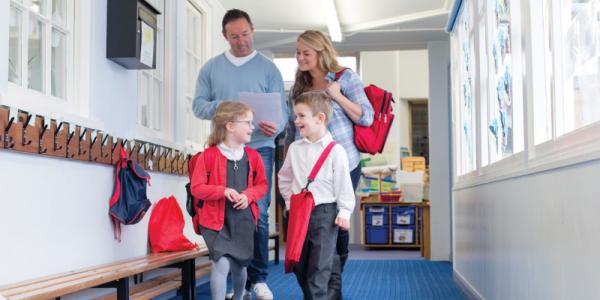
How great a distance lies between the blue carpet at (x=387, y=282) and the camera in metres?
4.98

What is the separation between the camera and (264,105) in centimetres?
395

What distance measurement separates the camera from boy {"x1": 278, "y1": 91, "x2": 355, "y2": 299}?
3133 millimetres

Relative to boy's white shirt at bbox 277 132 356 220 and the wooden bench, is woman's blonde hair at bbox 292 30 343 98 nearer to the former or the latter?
boy's white shirt at bbox 277 132 356 220

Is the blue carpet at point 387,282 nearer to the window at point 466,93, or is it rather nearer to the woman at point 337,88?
the window at point 466,93

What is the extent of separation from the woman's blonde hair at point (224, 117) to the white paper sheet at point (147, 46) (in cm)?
65

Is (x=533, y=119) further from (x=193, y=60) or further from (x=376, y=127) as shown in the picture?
(x=193, y=60)

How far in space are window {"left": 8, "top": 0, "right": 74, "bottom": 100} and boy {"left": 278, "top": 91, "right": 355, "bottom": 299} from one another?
3.54ft

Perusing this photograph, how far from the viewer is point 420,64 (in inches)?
568

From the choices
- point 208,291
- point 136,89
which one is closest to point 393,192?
point 208,291

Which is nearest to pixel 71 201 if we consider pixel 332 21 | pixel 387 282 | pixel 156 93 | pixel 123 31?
pixel 123 31

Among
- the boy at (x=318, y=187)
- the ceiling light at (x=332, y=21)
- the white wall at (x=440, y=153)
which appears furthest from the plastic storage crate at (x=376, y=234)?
the boy at (x=318, y=187)

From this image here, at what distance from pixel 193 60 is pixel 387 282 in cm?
226

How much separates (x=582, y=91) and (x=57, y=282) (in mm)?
1925

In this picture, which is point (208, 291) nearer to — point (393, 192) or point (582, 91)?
point (582, 91)
